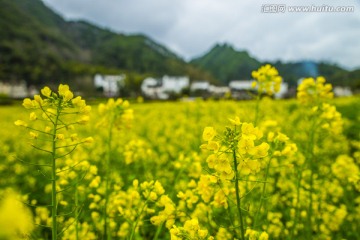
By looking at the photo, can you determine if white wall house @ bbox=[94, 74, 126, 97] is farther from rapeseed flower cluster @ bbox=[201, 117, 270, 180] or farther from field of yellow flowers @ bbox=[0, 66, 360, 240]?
rapeseed flower cluster @ bbox=[201, 117, 270, 180]

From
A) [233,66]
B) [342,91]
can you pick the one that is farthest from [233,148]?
[233,66]

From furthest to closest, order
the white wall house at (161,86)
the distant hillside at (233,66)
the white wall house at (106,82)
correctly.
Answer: the distant hillside at (233,66)
the white wall house at (161,86)
the white wall house at (106,82)

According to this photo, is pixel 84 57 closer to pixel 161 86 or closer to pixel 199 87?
pixel 161 86

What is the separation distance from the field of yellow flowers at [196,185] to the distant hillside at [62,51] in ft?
197

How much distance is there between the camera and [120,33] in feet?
536

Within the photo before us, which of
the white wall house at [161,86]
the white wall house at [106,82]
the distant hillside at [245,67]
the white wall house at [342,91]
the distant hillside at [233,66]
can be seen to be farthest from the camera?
the distant hillside at [233,66]

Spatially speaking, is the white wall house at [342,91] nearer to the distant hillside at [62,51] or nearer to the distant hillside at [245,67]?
the distant hillside at [62,51]

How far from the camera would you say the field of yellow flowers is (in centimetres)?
146

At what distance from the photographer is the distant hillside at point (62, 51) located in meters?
63.8

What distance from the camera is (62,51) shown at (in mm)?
112875

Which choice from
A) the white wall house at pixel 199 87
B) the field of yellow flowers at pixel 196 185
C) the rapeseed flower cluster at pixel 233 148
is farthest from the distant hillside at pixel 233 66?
the rapeseed flower cluster at pixel 233 148

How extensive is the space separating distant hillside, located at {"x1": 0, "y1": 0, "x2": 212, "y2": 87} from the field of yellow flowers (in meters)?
60.2

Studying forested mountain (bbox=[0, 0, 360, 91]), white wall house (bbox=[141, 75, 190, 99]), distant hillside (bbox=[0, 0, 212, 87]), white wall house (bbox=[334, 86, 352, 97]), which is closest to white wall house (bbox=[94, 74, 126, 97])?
forested mountain (bbox=[0, 0, 360, 91])

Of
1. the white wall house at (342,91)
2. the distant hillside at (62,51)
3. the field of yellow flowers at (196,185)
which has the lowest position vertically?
the field of yellow flowers at (196,185)
